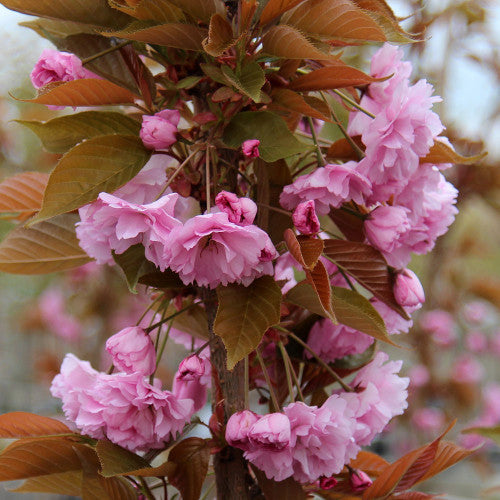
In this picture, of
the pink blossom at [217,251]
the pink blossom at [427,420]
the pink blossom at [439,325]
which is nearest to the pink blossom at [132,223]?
the pink blossom at [217,251]

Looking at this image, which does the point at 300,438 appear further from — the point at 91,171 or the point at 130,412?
the point at 91,171

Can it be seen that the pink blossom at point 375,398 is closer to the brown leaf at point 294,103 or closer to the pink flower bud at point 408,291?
the pink flower bud at point 408,291

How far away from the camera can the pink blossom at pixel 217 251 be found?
1.64ft

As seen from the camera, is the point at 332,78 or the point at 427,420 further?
the point at 427,420

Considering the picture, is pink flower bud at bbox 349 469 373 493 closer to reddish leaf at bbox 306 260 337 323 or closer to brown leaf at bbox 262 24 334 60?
reddish leaf at bbox 306 260 337 323

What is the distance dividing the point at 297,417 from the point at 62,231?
0.31m

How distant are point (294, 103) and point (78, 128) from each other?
7.7 inches

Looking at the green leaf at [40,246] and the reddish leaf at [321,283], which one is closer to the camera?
the reddish leaf at [321,283]

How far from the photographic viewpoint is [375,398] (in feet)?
2.03

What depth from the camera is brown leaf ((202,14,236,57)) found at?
51 centimetres

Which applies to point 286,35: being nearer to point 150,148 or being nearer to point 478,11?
point 150,148

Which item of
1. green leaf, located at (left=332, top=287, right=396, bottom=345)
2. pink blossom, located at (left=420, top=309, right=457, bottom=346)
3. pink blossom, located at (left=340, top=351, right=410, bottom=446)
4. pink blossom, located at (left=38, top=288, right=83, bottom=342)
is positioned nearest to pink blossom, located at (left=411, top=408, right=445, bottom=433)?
pink blossom, located at (left=420, top=309, right=457, bottom=346)

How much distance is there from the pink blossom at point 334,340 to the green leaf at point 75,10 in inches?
14.2

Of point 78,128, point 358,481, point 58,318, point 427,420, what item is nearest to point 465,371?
point 427,420
